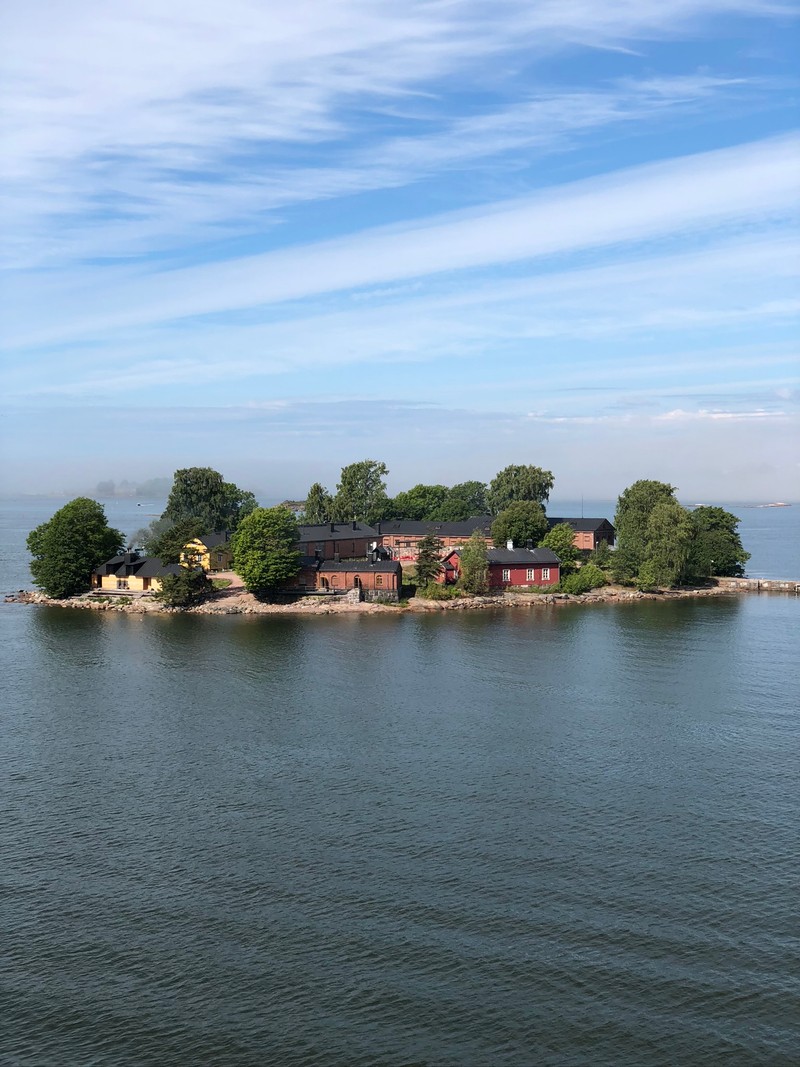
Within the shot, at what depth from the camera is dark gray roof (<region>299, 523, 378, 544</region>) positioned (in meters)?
74.8

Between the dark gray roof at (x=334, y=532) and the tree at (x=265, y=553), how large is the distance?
413 inches

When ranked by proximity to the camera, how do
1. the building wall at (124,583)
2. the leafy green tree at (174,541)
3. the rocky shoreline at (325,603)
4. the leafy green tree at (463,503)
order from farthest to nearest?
1. the leafy green tree at (463,503)
2. the building wall at (124,583)
3. the leafy green tree at (174,541)
4. the rocky shoreline at (325,603)

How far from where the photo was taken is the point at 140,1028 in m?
Result: 15.8

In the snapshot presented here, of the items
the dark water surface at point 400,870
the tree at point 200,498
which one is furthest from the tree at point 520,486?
the dark water surface at point 400,870

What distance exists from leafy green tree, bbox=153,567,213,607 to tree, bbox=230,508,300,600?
9.58ft

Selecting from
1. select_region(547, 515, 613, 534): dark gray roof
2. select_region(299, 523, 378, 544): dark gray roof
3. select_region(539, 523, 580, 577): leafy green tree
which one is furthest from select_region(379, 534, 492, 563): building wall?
select_region(547, 515, 613, 534): dark gray roof

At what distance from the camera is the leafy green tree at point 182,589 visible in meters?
60.2

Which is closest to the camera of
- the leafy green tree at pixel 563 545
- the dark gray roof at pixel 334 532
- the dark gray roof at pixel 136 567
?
the dark gray roof at pixel 136 567

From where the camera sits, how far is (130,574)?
214 ft

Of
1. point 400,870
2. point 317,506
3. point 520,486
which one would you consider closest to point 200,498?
point 317,506

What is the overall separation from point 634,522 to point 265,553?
2882 cm

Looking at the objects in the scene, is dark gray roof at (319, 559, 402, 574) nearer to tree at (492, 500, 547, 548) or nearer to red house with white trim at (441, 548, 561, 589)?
red house with white trim at (441, 548, 561, 589)

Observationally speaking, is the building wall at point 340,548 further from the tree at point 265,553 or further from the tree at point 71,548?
the tree at point 71,548

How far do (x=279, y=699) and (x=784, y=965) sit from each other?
73.1 feet
